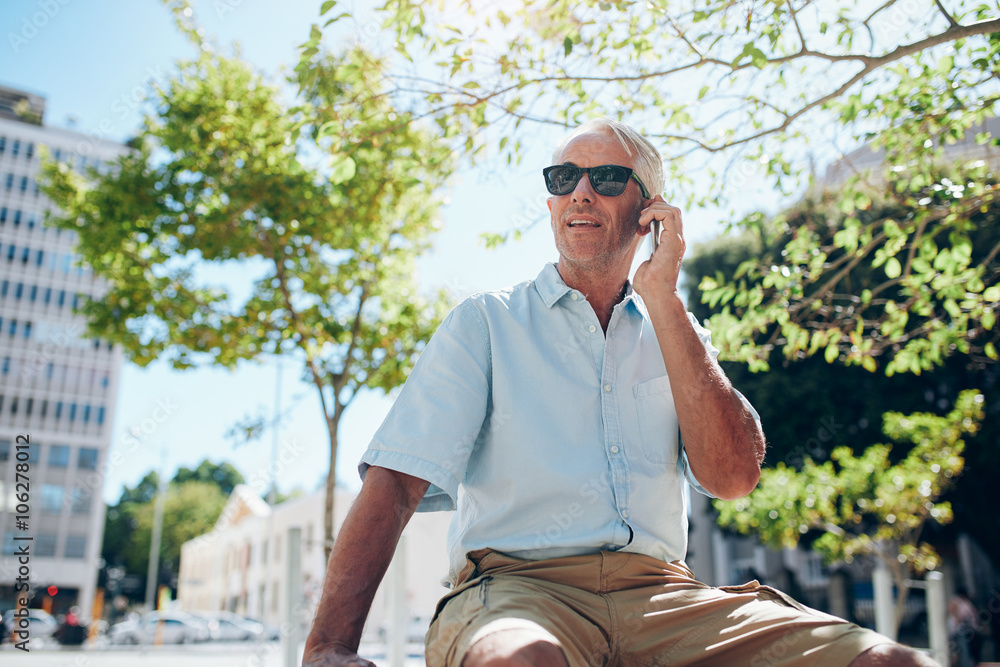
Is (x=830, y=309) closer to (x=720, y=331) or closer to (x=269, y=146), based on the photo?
(x=720, y=331)

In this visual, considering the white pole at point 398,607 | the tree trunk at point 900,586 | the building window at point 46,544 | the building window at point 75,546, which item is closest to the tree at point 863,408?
the tree trunk at point 900,586

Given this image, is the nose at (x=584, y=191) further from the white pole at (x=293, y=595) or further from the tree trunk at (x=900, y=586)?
the tree trunk at (x=900, y=586)

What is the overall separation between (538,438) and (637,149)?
922 millimetres

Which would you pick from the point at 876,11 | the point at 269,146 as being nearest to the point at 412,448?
the point at 876,11

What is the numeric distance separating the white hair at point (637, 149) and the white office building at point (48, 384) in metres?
56.7

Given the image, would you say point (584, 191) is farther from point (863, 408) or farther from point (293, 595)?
point (863, 408)

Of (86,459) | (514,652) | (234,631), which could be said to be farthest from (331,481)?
(86,459)

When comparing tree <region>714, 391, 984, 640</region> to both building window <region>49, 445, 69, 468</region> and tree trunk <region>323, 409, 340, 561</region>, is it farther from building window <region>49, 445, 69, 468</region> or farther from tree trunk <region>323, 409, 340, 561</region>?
building window <region>49, 445, 69, 468</region>

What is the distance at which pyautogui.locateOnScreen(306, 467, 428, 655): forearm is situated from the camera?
135cm

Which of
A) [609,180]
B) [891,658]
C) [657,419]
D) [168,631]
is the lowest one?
[168,631]

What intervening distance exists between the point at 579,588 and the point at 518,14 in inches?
128

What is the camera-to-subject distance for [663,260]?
1877 mm

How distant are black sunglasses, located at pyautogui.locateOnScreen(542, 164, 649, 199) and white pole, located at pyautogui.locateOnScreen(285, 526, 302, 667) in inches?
233

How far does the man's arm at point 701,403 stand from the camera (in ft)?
5.80
